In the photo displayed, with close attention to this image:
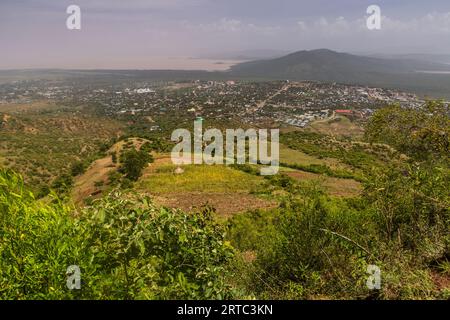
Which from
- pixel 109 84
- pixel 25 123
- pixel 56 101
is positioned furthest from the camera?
pixel 109 84

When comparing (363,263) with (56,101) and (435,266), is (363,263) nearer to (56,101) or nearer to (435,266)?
(435,266)

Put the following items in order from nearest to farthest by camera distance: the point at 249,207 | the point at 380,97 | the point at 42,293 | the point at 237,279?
the point at 42,293 → the point at 237,279 → the point at 249,207 → the point at 380,97

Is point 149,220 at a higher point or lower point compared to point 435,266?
higher

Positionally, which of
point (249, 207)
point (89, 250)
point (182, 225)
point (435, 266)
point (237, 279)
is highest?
point (182, 225)

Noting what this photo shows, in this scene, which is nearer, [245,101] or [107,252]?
[107,252]

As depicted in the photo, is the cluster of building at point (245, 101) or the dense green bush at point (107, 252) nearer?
the dense green bush at point (107, 252)

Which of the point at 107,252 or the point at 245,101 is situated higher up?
the point at 245,101

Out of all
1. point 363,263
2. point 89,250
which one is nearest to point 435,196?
point 363,263

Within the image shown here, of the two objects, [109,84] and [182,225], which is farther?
[109,84]

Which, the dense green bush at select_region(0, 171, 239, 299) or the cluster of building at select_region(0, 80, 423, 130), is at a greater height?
the cluster of building at select_region(0, 80, 423, 130)

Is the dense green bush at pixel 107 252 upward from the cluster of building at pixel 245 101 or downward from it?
downward

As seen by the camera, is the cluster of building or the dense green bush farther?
the cluster of building
